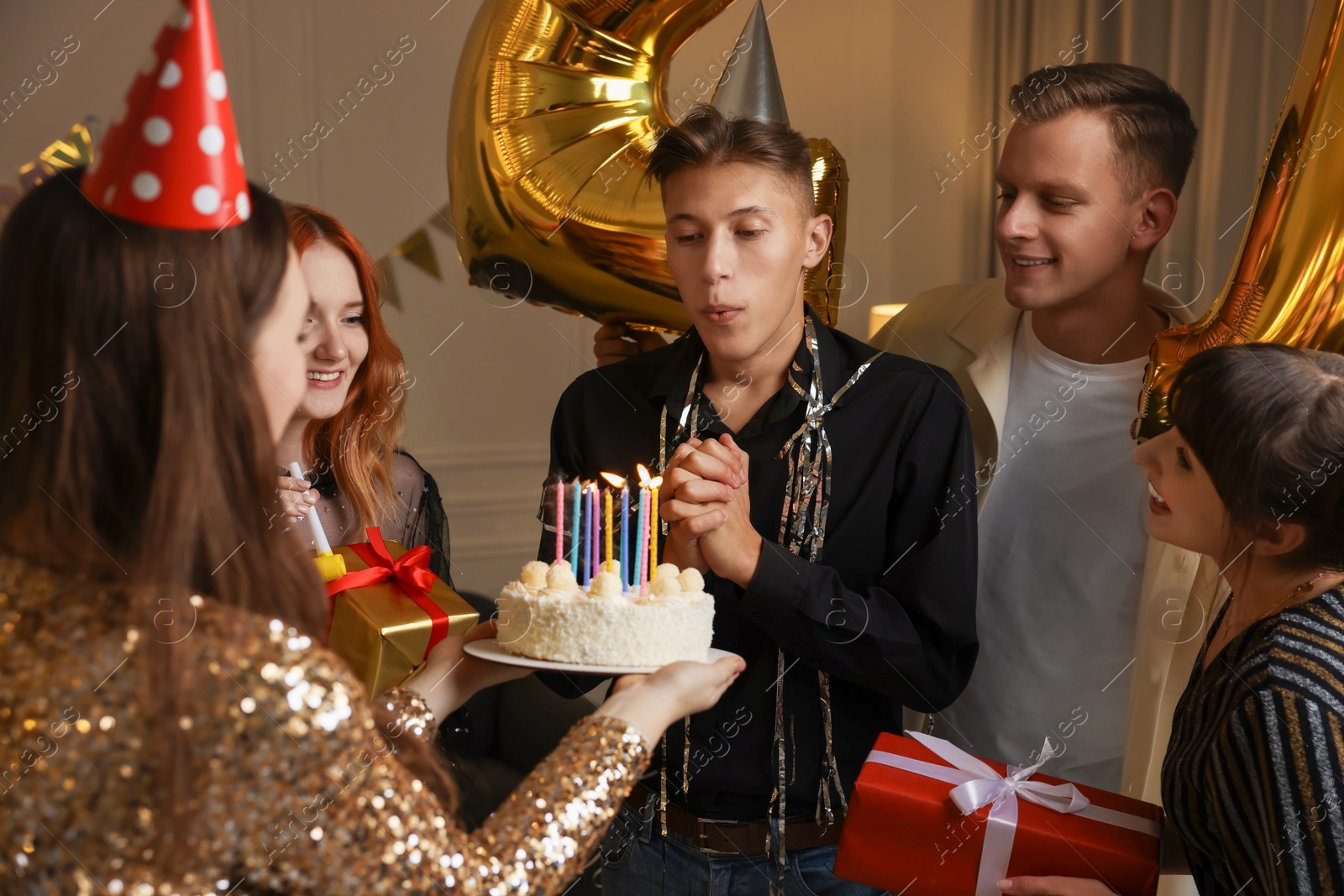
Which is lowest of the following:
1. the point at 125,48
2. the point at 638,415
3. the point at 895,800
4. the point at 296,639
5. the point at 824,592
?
the point at 895,800

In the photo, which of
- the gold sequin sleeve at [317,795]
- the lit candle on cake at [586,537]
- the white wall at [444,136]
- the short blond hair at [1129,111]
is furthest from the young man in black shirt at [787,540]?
the white wall at [444,136]

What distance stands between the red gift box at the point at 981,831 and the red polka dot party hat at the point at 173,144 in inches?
36.7

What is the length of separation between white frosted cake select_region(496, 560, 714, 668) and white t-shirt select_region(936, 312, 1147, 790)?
0.68 metres

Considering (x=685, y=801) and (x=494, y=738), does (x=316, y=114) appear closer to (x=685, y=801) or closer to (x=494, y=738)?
(x=494, y=738)

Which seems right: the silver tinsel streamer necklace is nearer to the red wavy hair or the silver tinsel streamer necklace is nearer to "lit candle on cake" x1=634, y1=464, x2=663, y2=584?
"lit candle on cake" x1=634, y1=464, x2=663, y2=584

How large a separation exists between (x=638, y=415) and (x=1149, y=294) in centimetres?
88

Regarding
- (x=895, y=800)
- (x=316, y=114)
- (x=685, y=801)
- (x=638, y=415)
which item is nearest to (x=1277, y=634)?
(x=895, y=800)

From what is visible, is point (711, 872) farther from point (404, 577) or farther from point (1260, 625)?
point (1260, 625)

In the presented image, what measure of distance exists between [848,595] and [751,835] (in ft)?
1.17

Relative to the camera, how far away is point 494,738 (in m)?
2.70

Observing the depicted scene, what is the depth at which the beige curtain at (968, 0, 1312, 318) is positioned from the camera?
3045 millimetres

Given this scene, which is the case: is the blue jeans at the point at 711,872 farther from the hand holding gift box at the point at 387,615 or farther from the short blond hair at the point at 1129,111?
the short blond hair at the point at 1129,111

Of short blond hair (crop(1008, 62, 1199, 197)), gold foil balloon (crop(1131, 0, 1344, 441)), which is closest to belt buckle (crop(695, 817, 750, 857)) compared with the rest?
gold foil balloon (crop(1131, 0, 1344, 441))

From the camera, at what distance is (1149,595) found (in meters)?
1.60
